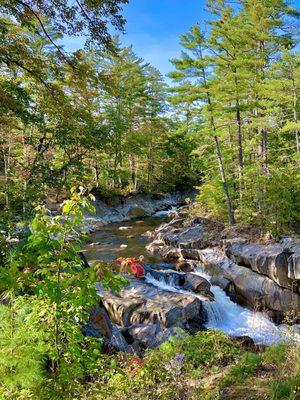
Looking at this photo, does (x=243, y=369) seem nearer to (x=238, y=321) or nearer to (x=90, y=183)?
(x=238, y=321)

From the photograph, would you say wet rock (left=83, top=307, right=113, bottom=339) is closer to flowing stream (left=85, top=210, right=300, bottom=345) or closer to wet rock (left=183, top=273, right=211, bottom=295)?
flowing stream (left=85, top=210, right=300, bottom=345)

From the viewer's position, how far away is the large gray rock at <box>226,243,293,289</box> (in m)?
9.69

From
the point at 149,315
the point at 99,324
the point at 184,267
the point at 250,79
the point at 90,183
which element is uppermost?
the point at 250,79

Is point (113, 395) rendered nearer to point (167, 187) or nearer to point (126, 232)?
point (126, 232)

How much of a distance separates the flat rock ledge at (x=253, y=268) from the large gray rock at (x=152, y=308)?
1844 millimetres

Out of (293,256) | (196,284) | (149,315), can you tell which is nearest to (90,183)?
(196,284)

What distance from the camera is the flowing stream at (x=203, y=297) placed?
8508 mm

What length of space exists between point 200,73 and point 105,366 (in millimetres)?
13322

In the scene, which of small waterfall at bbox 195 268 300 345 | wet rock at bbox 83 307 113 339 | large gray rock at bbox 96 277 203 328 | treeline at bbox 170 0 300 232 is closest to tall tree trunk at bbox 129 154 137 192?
treeline at bbox 170 0 300 232

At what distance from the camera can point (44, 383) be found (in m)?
2.54

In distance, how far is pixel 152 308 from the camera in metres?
8.80

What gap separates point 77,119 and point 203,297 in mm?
6620

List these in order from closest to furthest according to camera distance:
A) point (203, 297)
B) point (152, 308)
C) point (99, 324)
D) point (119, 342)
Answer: point (99, 324), point (119, 342), point (152, 308), point (203, 297)

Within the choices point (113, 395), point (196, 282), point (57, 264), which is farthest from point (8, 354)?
point (196, 282)
